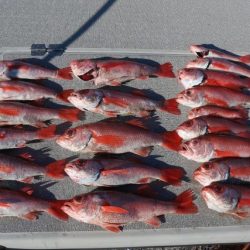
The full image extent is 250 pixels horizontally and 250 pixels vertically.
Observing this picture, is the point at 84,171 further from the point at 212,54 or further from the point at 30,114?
the point at 212,54

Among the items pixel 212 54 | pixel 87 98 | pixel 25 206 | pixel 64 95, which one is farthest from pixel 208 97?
pixel 25 206

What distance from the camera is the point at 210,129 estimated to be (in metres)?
1.67

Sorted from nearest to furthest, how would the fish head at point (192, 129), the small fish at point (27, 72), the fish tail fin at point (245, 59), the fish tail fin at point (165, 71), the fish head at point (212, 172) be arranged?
the fish head at point (212, 172)
the fish head at point (192, 129)
the small fish at point (27, 72)
the fish tail fin at point (165, 71)
the fish tail fin at point (245, 59)

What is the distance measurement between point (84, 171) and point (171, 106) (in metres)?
0.52

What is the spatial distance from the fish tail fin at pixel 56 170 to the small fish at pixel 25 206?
10 centimetres

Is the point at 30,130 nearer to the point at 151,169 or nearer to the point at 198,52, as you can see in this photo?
the point at 151,169

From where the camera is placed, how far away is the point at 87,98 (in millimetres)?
→ 1675

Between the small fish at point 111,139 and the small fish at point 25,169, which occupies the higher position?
the small fish at point 111,139

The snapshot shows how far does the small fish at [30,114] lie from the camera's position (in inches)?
64.4

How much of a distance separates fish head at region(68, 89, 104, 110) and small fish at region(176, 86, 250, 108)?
37 cm

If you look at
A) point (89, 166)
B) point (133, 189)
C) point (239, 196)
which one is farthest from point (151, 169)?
point (239, 196)

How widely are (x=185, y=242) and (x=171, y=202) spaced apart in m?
0.17

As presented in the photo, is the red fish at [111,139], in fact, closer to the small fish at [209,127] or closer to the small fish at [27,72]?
the small fish at [209,127]

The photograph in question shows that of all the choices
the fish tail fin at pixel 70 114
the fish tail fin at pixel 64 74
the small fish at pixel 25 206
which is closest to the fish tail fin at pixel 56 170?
the small fish at pixel 25 206
